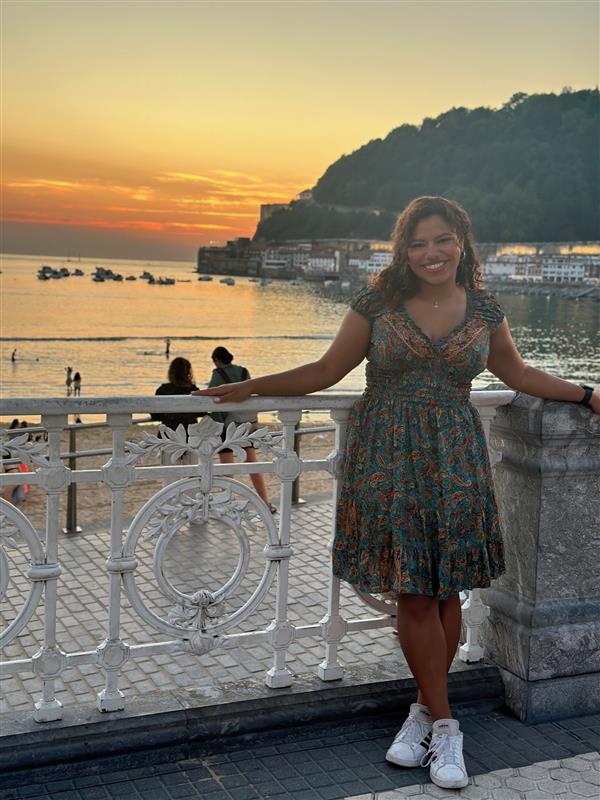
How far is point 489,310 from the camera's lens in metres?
3.41

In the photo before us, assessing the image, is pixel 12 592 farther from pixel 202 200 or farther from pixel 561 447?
pixel 202 200

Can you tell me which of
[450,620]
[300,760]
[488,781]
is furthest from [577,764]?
[300,760]

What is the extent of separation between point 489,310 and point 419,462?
622 mm

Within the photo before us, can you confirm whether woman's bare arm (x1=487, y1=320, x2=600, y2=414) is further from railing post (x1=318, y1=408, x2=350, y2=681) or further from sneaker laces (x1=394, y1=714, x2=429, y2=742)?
sneaker laces (x1=394, y1=714, x2=429, y2=742)

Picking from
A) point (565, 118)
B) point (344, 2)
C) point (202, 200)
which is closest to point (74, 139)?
point (202, 200)

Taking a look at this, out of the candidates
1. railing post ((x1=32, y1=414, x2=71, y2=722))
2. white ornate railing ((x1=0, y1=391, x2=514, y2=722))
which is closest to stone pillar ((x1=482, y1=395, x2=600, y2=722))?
white ornate railing ((x1=0, y1=391, x2=514, y2=722))

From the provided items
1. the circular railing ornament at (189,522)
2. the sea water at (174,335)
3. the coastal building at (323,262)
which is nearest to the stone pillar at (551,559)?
the circular railing ornament at (189,522)

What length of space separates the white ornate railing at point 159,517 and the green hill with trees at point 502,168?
11956 centimetres

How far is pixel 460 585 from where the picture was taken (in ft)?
10.8

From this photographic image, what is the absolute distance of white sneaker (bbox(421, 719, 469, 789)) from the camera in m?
3.15

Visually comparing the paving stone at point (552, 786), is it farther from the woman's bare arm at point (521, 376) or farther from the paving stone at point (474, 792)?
the woman's bare arm at point (521, 376)

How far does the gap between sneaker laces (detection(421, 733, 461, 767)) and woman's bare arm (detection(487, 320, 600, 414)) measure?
1.29 m

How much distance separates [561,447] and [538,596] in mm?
599

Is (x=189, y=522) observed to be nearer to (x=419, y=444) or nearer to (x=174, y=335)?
(x=419, y=444)
